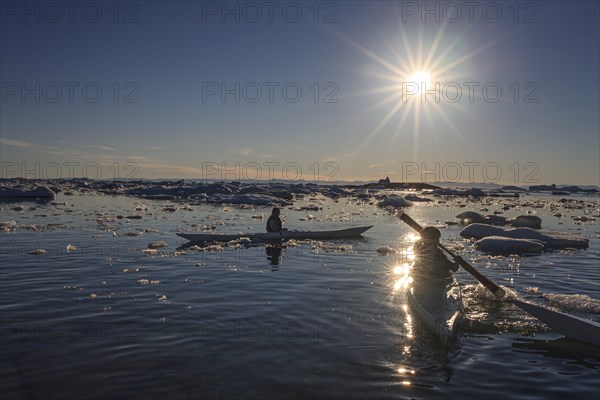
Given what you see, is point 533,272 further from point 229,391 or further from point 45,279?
point 45,279

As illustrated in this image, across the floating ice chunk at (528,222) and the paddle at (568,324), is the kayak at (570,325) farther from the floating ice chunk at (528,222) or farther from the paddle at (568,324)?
the floating ice chunk at (528,222)

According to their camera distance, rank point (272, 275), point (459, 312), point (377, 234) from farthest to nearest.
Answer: point (377, 234) → point (272, 275) → point (459, 312)

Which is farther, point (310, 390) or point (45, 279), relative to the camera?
point (45, 279)

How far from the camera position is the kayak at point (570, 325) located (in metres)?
8.65

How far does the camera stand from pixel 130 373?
7.03 meters

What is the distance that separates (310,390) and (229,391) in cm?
118

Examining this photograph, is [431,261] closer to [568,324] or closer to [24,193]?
[568,324]

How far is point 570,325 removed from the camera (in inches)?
355

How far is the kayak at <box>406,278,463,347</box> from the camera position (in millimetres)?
8711

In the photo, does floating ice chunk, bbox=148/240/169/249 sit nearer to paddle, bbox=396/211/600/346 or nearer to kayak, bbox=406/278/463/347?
kayak, bbox=406/278/463/347

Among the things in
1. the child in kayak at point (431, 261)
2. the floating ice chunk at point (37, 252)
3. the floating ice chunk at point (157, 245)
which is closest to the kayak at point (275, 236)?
the floating ice chunk at point (157, 245)

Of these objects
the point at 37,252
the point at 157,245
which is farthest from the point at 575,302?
the point at 37,252

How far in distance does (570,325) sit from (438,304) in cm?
257

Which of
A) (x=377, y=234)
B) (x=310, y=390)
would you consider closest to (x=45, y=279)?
(x=310, y=390)
